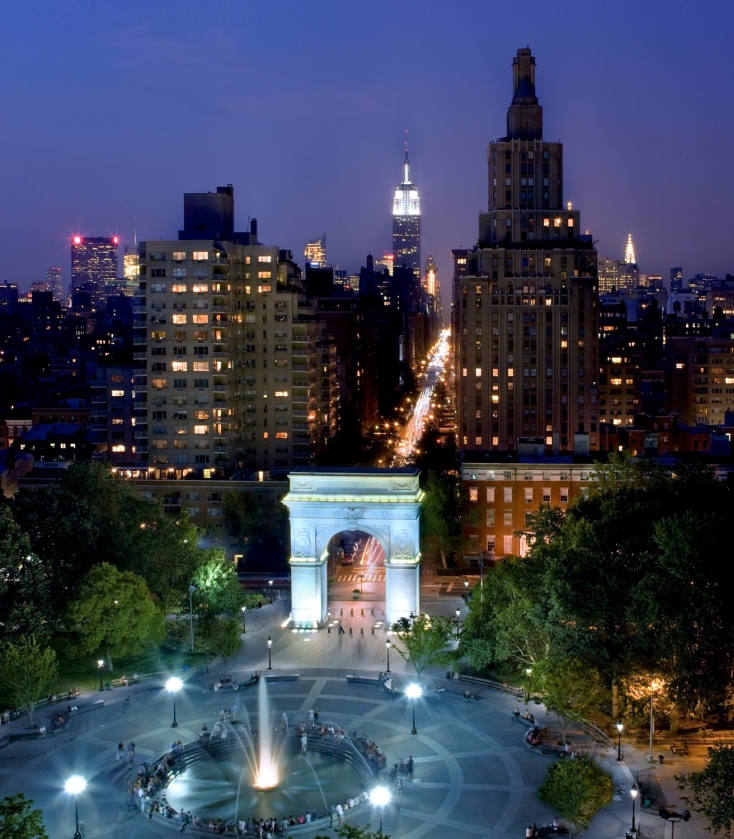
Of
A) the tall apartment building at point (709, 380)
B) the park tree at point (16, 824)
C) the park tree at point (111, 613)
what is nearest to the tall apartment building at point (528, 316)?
the tall apartment building at point (709, 380)

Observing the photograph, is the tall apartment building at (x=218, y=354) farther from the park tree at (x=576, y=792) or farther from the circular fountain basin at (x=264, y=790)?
the park tree at (x=576, y=792)

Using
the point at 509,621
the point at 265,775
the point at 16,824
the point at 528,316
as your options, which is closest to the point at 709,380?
the point at 528,316

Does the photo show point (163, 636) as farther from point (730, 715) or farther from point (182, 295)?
point (182, 295)

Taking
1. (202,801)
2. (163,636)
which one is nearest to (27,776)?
(202,801)

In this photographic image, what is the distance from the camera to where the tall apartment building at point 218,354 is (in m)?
104

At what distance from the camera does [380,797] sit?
4759 centimetres

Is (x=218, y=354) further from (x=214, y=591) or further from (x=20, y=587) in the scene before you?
(x=20, y=587)

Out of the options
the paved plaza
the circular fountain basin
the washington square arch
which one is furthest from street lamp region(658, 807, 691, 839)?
the washington square arch

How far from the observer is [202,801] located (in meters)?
50.3

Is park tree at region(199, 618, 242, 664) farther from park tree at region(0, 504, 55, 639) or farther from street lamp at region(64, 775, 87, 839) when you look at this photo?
street lamp at region(64, 775, 87, 839)

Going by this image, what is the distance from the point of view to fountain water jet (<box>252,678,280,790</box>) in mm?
52250

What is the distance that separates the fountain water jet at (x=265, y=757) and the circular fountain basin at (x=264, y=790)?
0.31 meters

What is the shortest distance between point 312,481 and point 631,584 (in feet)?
Result: 92.6

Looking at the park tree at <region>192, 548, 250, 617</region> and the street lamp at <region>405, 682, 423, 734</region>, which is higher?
the park tree at <region>192, 548, 250, 617</region>
